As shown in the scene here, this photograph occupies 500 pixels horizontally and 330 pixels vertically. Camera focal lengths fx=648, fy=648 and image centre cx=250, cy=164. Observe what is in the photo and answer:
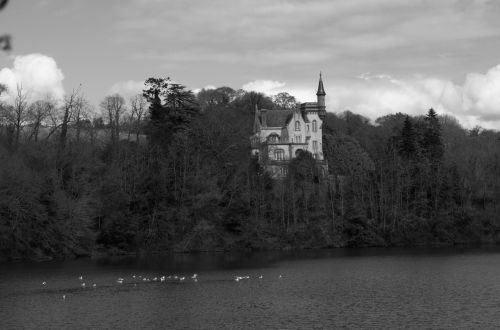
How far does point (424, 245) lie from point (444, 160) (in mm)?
16059

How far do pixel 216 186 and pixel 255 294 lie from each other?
46304mm

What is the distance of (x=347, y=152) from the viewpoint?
109m

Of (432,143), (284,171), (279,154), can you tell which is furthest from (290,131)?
(432,143)

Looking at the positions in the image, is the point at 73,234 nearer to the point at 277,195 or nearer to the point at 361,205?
the point at 277,195

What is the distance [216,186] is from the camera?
291 ft

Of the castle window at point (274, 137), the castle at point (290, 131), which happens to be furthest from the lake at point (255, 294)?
the castle window at point (274, 137)

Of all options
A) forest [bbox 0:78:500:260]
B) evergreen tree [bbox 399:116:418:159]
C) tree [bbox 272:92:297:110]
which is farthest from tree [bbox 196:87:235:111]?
evergreen tree [bbox 399:116:418:159]

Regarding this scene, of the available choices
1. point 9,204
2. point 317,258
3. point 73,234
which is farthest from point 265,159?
point 9,204

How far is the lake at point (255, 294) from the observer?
33.1m

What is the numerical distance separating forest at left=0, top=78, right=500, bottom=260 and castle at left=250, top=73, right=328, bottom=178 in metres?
4.20

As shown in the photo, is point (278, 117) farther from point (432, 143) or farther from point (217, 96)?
point (217, 96)

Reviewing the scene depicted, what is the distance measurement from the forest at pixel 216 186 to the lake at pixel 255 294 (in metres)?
13.0

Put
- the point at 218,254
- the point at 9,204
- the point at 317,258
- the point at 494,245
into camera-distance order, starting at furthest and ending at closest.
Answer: the point at 494,245
the point at 218,254
the point at 317,258
the point at 9,204

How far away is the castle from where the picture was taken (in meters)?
111
